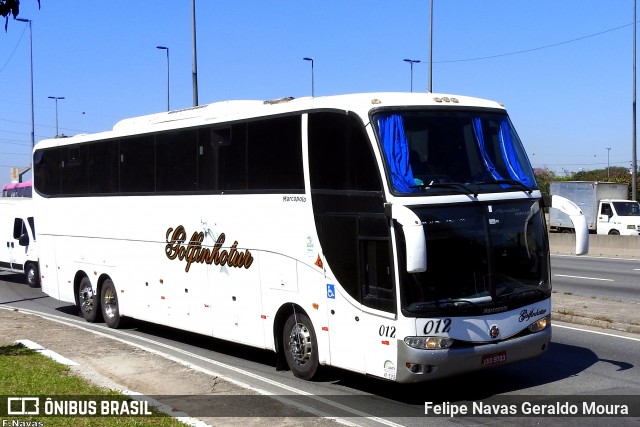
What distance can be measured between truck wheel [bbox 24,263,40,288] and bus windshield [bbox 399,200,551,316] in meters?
19.4

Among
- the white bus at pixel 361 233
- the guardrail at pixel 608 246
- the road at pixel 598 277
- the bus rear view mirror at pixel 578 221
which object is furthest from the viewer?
the guardrail at pixel 608 246

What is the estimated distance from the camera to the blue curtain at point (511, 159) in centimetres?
1040

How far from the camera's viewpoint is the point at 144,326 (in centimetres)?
1722

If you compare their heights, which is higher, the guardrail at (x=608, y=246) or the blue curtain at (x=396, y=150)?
the blue curtain at (x=396, y=150)

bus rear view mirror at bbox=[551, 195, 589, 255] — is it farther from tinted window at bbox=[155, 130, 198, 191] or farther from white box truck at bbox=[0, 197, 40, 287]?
white box truck at bbox=[0, 197, 40, 287]

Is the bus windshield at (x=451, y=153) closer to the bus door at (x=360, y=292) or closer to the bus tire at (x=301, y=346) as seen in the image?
the bus door at (x=360, y=292)

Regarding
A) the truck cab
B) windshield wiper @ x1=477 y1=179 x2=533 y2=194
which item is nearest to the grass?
windshield wiper @ x1=477 y1=179 x2=533 y2=194

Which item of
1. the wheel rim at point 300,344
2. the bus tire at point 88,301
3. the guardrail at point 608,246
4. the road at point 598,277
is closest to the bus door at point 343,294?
the wheel rim at point 300,344

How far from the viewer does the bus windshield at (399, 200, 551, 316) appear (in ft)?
30.3

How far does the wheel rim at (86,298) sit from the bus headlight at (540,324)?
10.3 m

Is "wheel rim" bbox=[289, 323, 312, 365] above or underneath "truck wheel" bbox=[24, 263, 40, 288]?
above

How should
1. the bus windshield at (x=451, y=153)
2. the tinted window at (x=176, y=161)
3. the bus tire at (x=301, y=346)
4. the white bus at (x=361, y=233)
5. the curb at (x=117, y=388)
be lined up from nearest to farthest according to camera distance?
the curb at (x=117, y=388) < the white bus at (x=361, y=233) < the bus windshield at (x=451, y=153) < the bus tire at (x=301, y=346) < the tinted window at (x=176, y=161)

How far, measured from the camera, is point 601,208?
4269cm

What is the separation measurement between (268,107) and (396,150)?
302 centimetres
